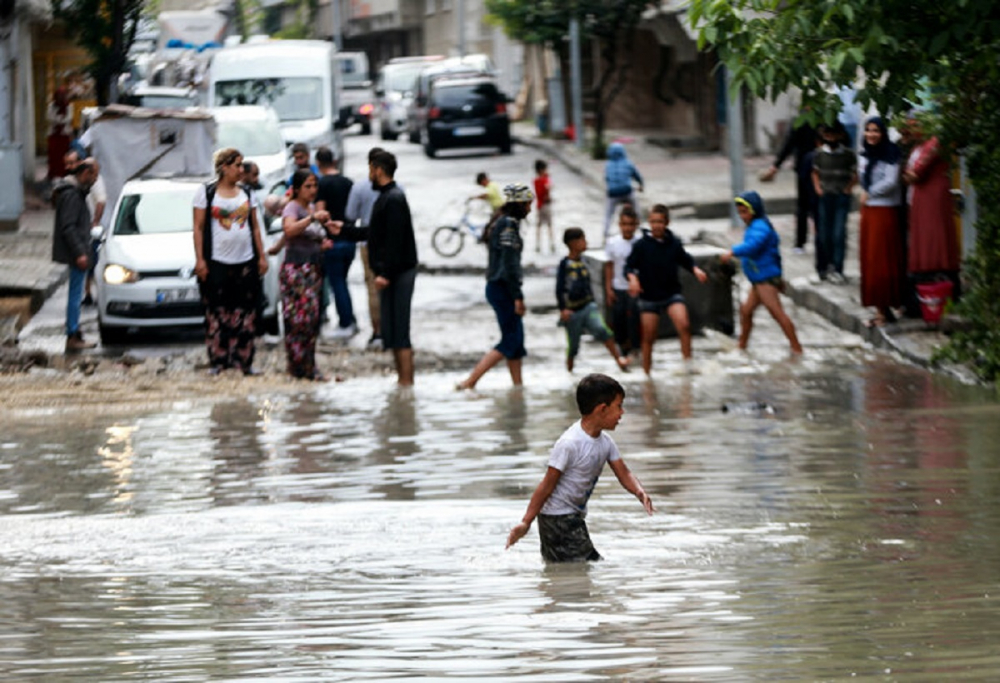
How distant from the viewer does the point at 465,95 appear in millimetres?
45156

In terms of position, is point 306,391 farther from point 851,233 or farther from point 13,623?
point 851,233

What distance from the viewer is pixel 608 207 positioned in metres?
26.7

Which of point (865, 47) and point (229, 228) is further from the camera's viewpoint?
point (229, 228)

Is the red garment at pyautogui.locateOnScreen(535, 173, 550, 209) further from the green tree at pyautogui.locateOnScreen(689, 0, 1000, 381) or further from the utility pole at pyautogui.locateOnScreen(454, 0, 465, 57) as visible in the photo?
the utility pole at pyautogui.locateOnScreen(454, 0, 465, 57)

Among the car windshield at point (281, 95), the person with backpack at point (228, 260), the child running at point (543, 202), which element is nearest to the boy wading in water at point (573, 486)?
the person with backpack at point (228, 260)

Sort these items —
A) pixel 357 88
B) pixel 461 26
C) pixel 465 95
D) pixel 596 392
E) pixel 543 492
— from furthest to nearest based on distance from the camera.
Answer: pixel 461 26 < pixel 357 88 < pixel 465 95 < pixel 543 492 < pixel 596 392

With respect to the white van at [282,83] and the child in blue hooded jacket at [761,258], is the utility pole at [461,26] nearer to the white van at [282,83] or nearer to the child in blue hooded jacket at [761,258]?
the white van at [282,83]

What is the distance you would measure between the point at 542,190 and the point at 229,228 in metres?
12.6

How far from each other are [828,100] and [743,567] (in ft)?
18.5

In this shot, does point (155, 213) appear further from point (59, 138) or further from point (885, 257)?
point (59, 138)

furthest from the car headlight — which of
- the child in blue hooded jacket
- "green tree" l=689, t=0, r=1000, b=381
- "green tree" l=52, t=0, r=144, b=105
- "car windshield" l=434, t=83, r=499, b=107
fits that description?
"car windshield" l=434, t=83, r=499, b=107

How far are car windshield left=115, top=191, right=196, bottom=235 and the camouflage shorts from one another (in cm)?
1180

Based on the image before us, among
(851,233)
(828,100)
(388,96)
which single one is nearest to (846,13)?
(828,100)

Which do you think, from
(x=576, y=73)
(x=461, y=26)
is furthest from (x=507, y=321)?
(x=461, y=26)
